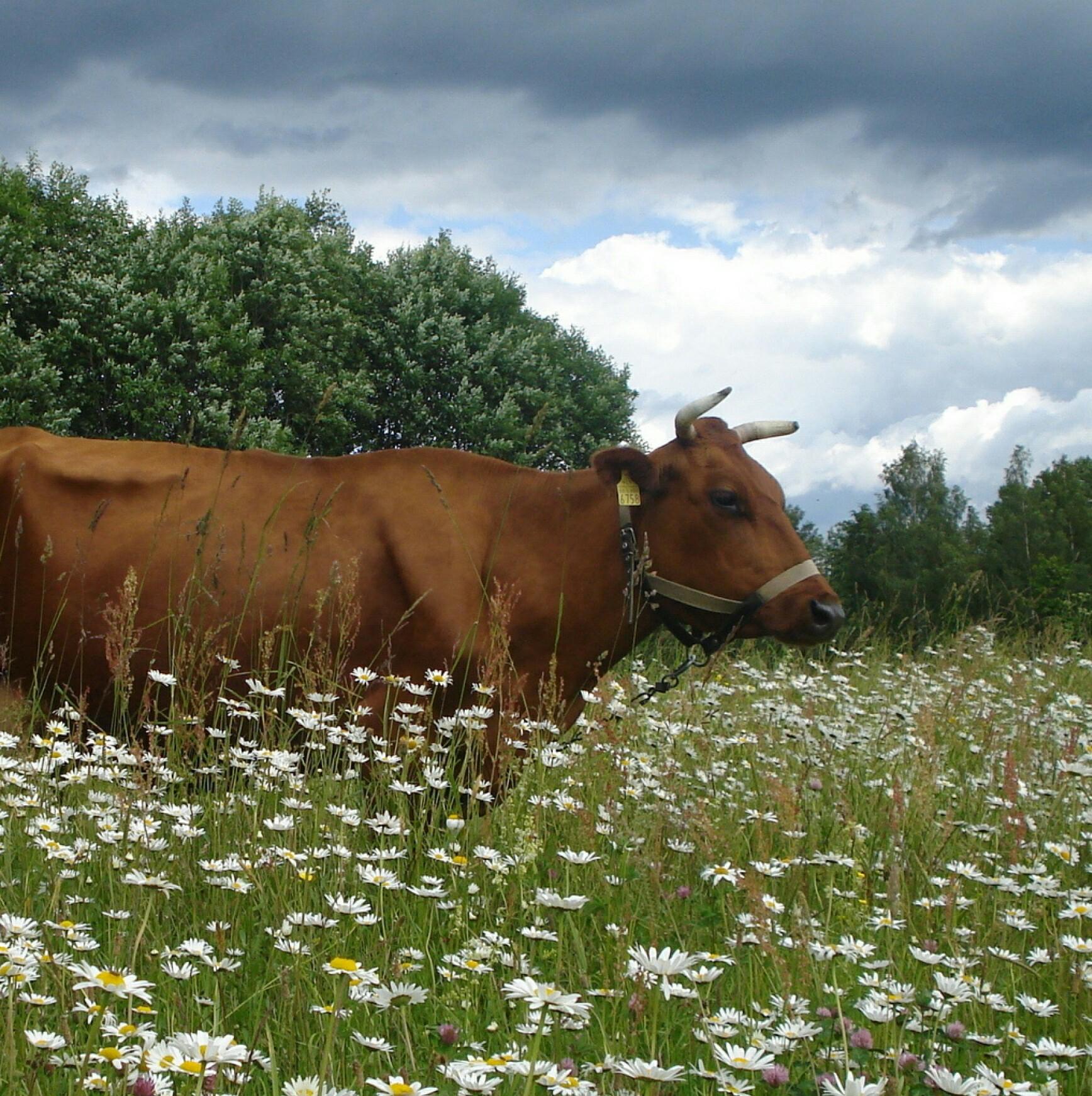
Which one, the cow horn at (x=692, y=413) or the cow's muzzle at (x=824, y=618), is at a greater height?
the cow horn at (x=692, y=413)

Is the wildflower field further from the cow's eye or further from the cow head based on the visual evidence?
the cow's eye

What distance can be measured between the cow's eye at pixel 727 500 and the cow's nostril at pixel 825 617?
0.62m

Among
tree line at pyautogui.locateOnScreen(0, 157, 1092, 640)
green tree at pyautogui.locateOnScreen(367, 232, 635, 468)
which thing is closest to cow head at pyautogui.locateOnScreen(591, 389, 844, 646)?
tree line at pyautogui.locateOnScreen(0, 157, 1092, 640)

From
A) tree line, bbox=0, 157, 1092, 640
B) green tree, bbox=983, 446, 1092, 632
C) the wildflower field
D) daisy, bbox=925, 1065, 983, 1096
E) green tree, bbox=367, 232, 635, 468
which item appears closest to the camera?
daisy, bbox=925, 1065, 983, 1096

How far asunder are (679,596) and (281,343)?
2780 centimetres

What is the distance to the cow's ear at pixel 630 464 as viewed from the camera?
6184 millimetres

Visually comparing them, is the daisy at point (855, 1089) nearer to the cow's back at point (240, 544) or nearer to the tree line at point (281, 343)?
the cow's back at point (240, 544)

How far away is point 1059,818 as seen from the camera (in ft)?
16.2

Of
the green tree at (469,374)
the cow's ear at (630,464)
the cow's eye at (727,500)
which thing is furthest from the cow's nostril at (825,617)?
the green tree at (469,374)

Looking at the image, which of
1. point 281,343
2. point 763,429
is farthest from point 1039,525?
point 763,429

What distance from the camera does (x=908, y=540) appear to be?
61.3 meters

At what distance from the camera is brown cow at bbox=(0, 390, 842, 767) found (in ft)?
19.3

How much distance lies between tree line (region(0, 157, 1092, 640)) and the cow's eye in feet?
39.4

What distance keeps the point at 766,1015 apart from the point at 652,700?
561 cm
